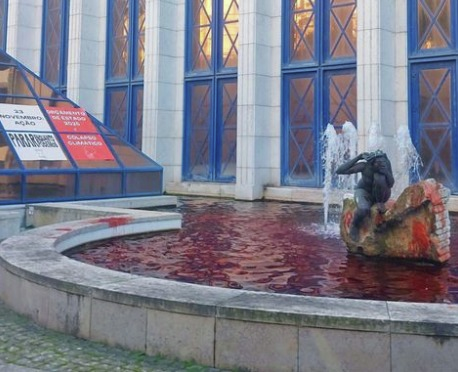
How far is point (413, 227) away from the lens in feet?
26.1

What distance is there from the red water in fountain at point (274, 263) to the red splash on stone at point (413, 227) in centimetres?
19

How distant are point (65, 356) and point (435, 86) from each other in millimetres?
15897

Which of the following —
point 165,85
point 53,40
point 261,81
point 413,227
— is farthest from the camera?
point 53,40

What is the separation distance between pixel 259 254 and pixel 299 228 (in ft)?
11.7

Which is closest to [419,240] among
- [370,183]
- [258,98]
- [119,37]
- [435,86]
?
[370,183]

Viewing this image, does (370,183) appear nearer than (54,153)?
Yes

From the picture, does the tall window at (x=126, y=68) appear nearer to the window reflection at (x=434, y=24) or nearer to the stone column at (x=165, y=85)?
the stone column at (x=165, y=85)

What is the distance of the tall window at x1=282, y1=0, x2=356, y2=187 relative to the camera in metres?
19.5

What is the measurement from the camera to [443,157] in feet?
57.9

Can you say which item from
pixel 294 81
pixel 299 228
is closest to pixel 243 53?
pixel 294 81

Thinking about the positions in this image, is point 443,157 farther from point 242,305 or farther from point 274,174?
point 242,305

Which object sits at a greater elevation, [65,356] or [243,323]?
[243,323]

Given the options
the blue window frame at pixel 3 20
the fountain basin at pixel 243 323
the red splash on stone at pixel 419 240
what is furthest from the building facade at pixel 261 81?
the fountain basin at pixel 243 323

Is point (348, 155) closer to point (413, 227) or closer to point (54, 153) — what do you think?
point (54, 153)
